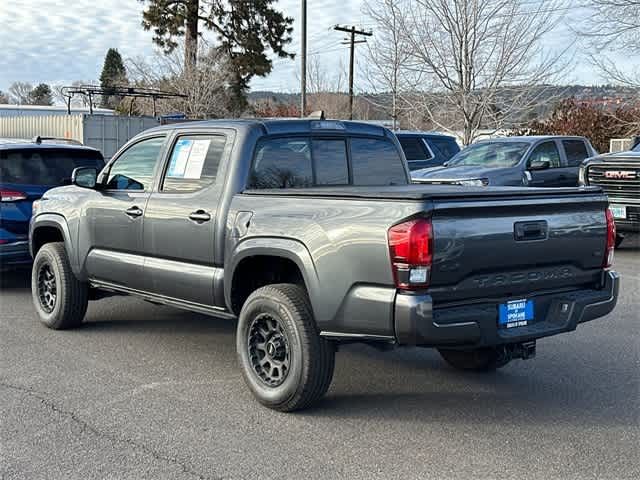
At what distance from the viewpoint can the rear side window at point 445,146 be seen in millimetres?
16750

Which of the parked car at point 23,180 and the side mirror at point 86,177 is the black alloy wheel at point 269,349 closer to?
the side mirror at point 86,177

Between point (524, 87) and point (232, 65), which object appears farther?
point (232, 65)

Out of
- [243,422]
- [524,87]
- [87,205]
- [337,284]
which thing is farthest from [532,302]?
[524,87]

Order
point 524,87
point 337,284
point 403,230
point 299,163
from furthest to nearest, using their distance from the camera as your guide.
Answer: point 524,87, point 299,163, point 337,284, point 403,230

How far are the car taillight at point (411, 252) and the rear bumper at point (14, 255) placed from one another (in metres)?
5.82

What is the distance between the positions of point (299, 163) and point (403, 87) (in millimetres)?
20028

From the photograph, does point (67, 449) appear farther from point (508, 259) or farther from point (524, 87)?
point (524, 87)

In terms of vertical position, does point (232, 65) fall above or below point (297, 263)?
above

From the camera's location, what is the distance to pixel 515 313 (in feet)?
15.5

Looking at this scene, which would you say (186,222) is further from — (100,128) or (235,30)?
(235,30)

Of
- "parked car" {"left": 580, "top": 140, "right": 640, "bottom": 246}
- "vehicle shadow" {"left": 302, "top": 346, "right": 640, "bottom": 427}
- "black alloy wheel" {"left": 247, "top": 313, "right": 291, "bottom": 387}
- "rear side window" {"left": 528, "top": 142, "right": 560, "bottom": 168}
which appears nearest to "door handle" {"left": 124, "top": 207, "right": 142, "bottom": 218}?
"black alloy wheel" {"left": 247, "top": 313, "right": 291, "bottom": 387}

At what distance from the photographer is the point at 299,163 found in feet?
19.2

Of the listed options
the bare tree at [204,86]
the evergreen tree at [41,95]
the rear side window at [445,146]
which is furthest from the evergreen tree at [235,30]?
the evergreen tree at [41,95]

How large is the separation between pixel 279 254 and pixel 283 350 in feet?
2.10
